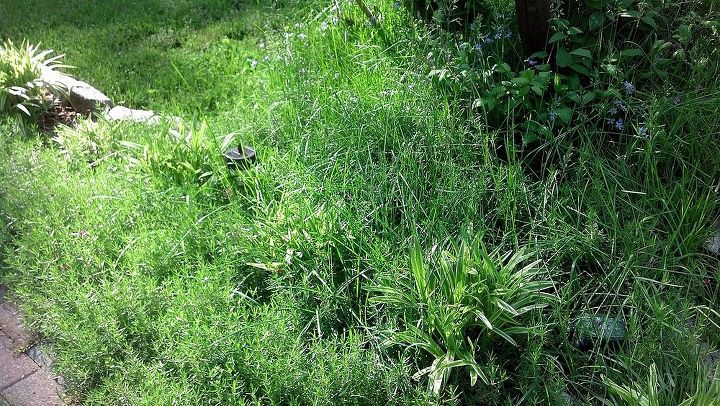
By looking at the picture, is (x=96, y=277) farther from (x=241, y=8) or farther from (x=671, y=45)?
(x=241, y=8)

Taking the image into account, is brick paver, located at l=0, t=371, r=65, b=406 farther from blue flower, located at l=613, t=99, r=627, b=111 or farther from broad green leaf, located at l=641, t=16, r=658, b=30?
broad green leaf, located at l=641, t=16, r=658, b=30

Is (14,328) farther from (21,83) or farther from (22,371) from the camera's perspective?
(21,83)

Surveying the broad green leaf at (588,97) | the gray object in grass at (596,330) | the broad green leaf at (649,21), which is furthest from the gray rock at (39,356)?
the broad green leaf at (649,21)

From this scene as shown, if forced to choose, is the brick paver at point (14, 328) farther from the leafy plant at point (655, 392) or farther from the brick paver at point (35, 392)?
the leafy plant at point (655, 392)

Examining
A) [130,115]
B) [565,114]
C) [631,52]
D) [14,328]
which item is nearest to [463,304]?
[565,114]

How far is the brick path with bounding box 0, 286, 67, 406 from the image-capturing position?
2771 mm

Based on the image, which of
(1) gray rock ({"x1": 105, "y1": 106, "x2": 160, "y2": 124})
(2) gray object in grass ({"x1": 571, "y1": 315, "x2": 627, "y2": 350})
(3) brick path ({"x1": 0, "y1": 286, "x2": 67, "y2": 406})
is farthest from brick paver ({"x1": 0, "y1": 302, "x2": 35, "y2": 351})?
(2) gray object in grass ({"x1": 571, "y1": 315, "x2": 627, "y2": 350})

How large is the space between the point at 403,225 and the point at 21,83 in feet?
10.3

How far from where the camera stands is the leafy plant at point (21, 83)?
4.51m

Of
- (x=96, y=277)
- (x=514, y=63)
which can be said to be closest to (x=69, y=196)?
(x=96, y=277)

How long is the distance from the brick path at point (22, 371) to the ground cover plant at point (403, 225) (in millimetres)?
103

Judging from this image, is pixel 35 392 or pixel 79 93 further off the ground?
pixel 79 93

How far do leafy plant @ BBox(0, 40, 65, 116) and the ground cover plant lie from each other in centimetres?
23

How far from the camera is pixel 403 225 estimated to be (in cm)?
291
